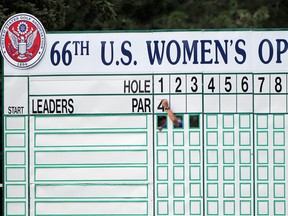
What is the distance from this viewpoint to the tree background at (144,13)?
1731 centimetres

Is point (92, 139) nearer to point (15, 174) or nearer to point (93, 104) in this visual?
point (93, 104)

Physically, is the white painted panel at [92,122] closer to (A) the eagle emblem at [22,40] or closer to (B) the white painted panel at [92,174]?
(B) the white painted panel at [92,174]

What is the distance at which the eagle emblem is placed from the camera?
13.4 m

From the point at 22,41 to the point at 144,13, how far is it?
395 inches

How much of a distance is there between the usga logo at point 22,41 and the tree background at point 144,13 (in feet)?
6.09

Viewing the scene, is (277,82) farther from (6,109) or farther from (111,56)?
(6,109)

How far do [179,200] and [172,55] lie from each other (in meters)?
1.91

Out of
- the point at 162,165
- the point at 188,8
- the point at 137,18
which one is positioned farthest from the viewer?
the point at 188,8

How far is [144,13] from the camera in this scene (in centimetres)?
2325

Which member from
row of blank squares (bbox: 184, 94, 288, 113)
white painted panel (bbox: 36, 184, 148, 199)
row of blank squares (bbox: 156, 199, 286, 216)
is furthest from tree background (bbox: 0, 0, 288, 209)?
row of blank squares (bbox: 184, 94, 288, 113)

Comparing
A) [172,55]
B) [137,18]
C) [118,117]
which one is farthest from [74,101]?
[137,18]

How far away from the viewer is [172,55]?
43.8 ft

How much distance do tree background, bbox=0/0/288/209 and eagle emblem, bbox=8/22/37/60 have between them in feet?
6.13

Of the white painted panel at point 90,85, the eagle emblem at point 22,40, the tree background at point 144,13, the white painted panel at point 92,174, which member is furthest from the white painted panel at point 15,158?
the tree background at point 144,13
